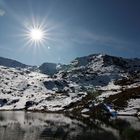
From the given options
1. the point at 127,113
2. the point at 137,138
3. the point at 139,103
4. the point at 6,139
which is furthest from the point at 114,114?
the point at 6,139

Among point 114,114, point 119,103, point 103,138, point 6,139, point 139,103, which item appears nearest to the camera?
point 6,139

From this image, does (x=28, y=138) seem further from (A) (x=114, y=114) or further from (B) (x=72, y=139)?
(A) (x=114, y=114)

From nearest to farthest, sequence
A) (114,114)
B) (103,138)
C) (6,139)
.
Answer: (6,139), (103,138), (114,114)

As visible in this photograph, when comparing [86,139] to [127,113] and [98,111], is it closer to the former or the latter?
[127,113]

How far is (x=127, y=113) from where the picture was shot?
174 meters

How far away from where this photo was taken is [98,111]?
19375 centimetres

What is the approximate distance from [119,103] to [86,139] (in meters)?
128

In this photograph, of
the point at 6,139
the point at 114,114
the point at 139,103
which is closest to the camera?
the point at 6,139

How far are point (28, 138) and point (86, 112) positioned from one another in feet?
434

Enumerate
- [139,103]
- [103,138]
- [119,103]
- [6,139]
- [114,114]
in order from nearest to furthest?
[6,139], [103,138], [114,114], [139,103], [119,103]

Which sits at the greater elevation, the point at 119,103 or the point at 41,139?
the point at 119,103

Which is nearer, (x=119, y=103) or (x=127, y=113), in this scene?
(x=127, y=113)

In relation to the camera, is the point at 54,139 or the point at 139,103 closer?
the point at 54,139

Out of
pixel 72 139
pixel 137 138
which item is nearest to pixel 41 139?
pixel 72 139
